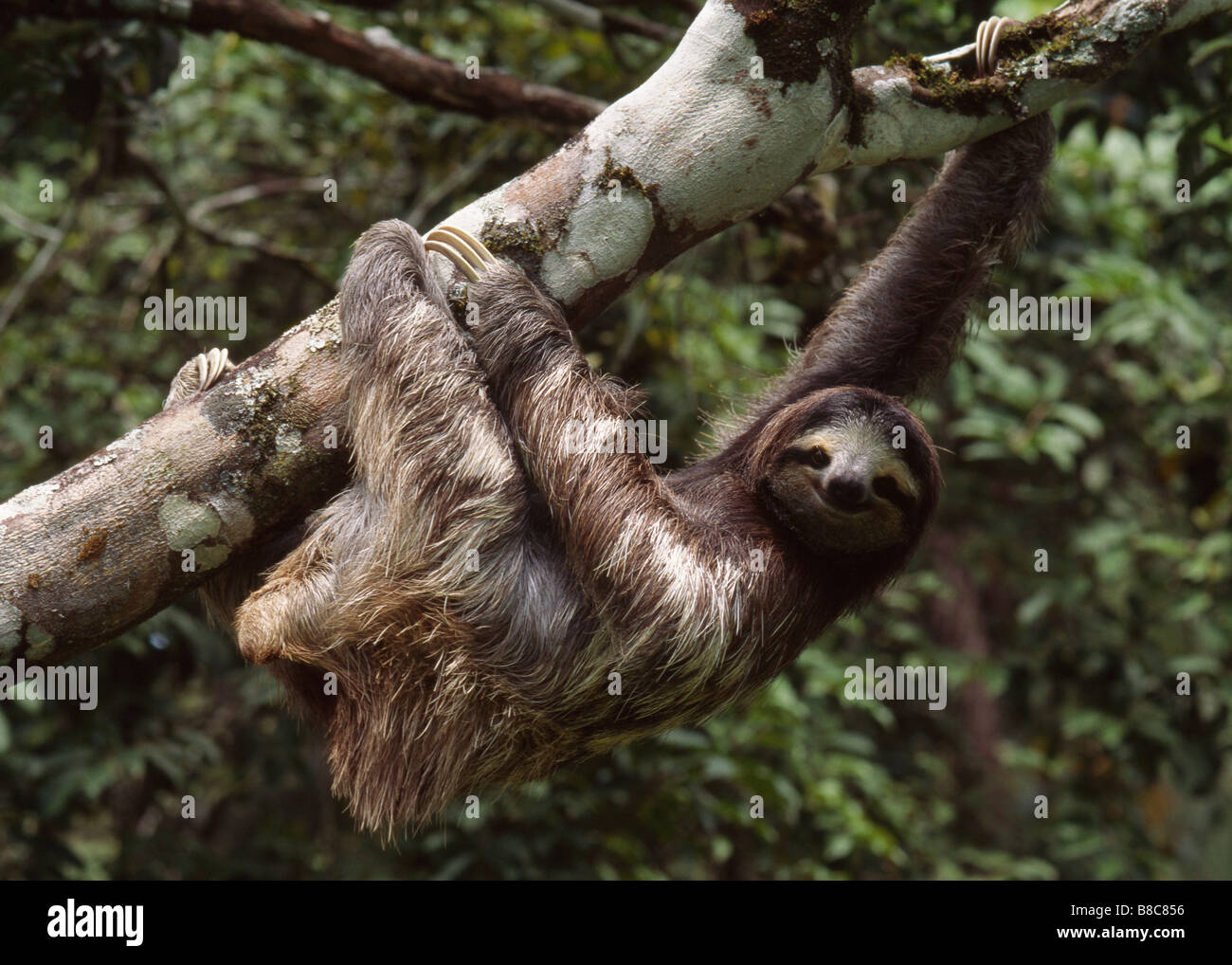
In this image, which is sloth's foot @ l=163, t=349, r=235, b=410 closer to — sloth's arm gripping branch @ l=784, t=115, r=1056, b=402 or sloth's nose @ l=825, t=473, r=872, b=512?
sloth's nose @ l=825, t=473, r=872, b=512

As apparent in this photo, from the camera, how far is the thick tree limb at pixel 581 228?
13.4ft

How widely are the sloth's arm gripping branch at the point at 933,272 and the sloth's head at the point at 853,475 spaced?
72 centimetres

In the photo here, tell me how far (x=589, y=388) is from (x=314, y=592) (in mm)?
1601

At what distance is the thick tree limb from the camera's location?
4078 mm

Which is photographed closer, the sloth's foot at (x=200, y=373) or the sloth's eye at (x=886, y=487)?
the sloth's foot at (x=200, y=373)

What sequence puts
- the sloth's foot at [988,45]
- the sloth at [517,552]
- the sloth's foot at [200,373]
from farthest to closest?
the sloth's foot at [988,45], the sloth's foot at [200,373], the sloth at [517,552]

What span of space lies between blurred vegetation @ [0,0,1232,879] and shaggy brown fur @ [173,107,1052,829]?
2.02 m

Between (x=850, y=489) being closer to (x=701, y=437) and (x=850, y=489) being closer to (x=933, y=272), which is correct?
(x=933, y=272)

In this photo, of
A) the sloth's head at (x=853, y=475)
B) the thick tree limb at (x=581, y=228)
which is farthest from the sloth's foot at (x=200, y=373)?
the sloth's head at (x=853, y=475)

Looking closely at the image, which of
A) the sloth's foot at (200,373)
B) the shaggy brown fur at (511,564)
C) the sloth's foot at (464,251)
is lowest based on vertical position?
the shaggy brown fur at (511,564)

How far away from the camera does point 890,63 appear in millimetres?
5137

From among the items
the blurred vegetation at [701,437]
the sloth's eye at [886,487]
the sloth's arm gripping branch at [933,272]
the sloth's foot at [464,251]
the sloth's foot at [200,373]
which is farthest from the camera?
the blurred vegetation at [701,437]

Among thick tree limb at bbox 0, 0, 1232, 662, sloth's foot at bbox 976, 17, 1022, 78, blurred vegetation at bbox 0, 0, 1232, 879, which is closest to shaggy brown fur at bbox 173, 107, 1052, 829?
thick tree limb at bbox 0, 0, 1232, 662

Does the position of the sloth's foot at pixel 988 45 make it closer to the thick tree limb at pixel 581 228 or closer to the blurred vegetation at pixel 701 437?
the thick tree limb at pixel 581 228
